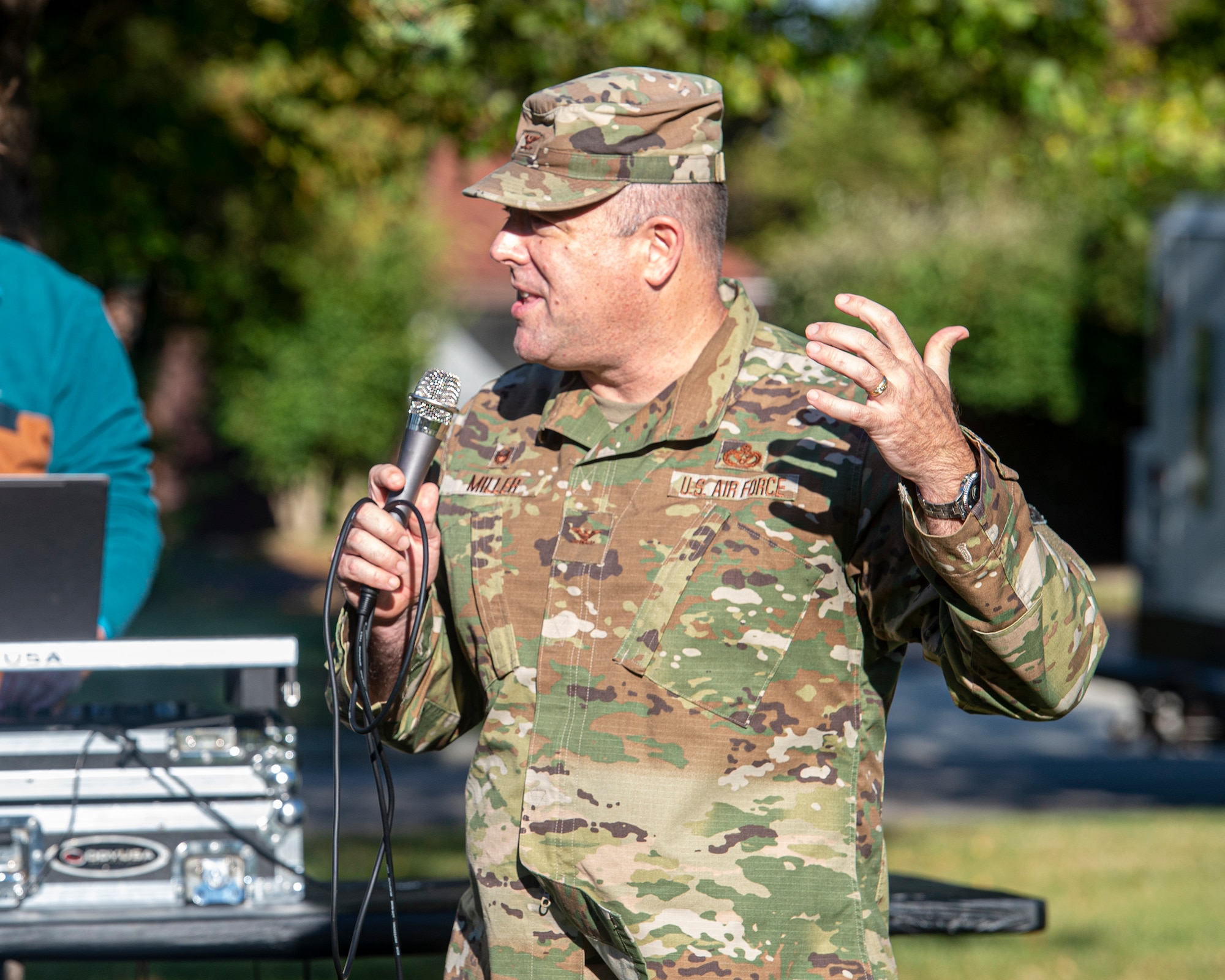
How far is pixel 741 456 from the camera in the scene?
6.72ft

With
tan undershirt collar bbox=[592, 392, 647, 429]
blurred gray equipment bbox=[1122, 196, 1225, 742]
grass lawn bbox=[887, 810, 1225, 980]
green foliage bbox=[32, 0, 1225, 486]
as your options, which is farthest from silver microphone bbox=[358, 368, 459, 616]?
blurred gray equipment bbox=[1122, 196, 1225, 742]

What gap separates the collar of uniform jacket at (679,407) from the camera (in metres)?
2.08

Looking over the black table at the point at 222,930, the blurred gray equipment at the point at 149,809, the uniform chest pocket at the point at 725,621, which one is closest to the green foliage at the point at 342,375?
the black table at the point at 222,930

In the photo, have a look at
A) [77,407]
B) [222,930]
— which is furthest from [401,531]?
[77,407]

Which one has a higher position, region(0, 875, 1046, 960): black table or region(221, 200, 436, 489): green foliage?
region(0, 875, 1046, 960): black table

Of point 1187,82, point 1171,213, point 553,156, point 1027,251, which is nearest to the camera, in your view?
point 553,156

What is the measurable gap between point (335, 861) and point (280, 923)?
32 cm

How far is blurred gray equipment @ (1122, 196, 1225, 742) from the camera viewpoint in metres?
8.52

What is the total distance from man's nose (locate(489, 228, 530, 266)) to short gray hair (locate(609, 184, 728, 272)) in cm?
14

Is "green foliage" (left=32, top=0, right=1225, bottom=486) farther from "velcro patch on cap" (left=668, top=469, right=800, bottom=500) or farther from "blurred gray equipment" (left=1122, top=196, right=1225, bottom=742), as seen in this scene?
"velcro patch on cap" (left=668, top=469, right=800, bottom=500)

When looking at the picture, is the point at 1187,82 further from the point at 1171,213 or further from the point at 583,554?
the point at 583,554

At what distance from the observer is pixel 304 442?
2052 cm

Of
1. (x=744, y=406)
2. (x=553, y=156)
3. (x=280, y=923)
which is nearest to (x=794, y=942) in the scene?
(x=744, y=406)

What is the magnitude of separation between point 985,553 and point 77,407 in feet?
6.26
